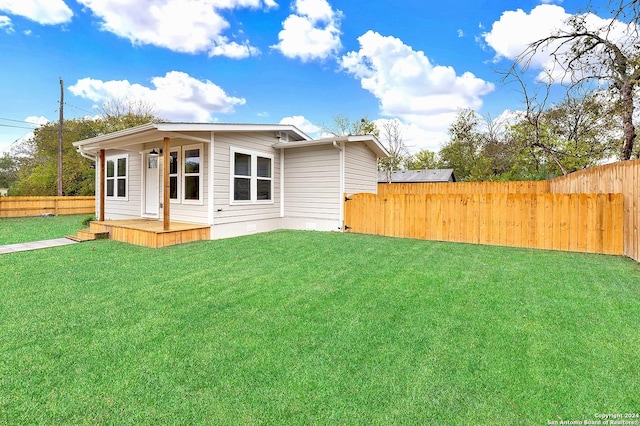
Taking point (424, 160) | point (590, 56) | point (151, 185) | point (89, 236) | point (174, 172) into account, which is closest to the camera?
point (89, 236)

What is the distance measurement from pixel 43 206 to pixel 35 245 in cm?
916

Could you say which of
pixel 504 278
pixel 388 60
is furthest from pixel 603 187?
pixel 388 60

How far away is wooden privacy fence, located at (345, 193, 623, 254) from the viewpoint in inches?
238

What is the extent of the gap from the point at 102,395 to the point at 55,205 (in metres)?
16.1

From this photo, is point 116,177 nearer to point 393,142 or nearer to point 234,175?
point 234,175

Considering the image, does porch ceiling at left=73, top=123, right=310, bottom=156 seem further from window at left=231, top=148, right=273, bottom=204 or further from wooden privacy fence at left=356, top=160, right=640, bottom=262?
wooden privacy fence at left=356, top=160, right=640, bottom=262

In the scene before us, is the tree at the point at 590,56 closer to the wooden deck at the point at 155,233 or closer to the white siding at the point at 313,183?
the white siding at the point at 313,183

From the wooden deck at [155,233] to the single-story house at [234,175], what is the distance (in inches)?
9.9

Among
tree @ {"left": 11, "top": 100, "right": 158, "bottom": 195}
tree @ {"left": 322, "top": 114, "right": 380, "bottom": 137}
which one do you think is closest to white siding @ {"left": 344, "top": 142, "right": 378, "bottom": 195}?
tree @ {"left": 11, "top": 100, "right": 158, "bottom": 195}

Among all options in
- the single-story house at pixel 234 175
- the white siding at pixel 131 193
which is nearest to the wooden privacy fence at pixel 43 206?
the single-story house at pixel 234 175

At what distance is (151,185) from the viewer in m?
9.30

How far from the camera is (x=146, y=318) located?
298cm

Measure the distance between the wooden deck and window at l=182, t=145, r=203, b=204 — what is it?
722 mm

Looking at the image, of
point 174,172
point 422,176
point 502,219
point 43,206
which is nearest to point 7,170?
point 43,206
